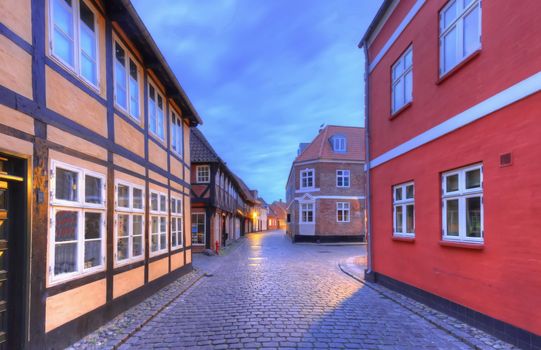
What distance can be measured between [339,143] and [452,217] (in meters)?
25.9

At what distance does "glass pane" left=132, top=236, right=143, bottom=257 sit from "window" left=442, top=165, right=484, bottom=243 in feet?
20.7

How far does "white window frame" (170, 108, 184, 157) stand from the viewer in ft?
38.8

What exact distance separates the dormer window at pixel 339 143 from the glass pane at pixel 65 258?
28.3m

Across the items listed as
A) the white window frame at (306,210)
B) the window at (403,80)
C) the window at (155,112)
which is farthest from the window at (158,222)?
the white window frame at (306,210)

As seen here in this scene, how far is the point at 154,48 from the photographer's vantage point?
26.9 ft

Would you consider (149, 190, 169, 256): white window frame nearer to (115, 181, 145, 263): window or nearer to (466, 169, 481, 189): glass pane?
(115, 181, 145, 263): window

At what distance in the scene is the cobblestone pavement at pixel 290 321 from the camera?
5.34 m

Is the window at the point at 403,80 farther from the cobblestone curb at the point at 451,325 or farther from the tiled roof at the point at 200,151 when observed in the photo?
the tiled roof at the point at 200,151

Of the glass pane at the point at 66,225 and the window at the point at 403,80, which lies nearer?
the glass pane at the point at 66,225

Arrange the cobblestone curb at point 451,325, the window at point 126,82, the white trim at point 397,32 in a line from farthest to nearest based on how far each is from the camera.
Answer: the white trim at point 397,32
the window at point 126,82
the cobblestone curb at point 451,325

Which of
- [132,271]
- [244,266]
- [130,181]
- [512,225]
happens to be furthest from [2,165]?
[244,266]

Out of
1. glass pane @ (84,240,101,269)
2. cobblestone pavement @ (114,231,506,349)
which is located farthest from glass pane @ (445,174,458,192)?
glass pane @ (84,240,101,269)

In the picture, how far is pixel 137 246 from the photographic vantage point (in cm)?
804

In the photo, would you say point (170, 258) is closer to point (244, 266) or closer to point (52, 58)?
point (244, 266)
